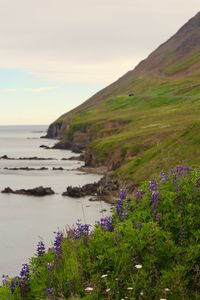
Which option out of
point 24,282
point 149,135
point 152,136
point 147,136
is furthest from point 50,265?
point 149,135

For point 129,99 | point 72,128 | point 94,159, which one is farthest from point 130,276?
point 129,99

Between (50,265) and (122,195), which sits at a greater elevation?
(122,195)

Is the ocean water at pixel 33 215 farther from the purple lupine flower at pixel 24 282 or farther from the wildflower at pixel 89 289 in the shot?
the wildflower at pixel 89 289

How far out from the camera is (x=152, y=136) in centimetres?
9019

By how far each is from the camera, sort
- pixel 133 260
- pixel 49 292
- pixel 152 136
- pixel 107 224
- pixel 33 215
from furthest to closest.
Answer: pixel 152 136, pixel 33 215, pixel 107 224, pixel 133 260, pixel 49 292

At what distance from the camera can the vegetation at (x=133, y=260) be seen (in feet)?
35.7

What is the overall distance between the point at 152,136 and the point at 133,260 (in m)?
79.4

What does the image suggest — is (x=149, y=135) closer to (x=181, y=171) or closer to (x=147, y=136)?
(x=147, y=136)

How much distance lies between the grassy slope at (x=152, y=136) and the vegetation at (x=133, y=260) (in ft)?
66.3

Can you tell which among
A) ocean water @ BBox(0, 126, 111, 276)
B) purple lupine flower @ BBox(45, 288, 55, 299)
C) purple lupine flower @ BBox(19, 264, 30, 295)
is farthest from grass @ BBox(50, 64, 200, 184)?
purple lupine flower @ BBox(45, 288, 55, 299)

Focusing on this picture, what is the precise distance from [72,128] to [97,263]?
535 feet

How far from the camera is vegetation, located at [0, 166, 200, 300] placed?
10867 millimetres

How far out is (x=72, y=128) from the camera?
174 meters

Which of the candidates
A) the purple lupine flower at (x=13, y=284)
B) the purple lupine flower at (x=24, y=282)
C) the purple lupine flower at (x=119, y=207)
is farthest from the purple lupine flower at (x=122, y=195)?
the purple lupine flower at (x=13, y=284)
